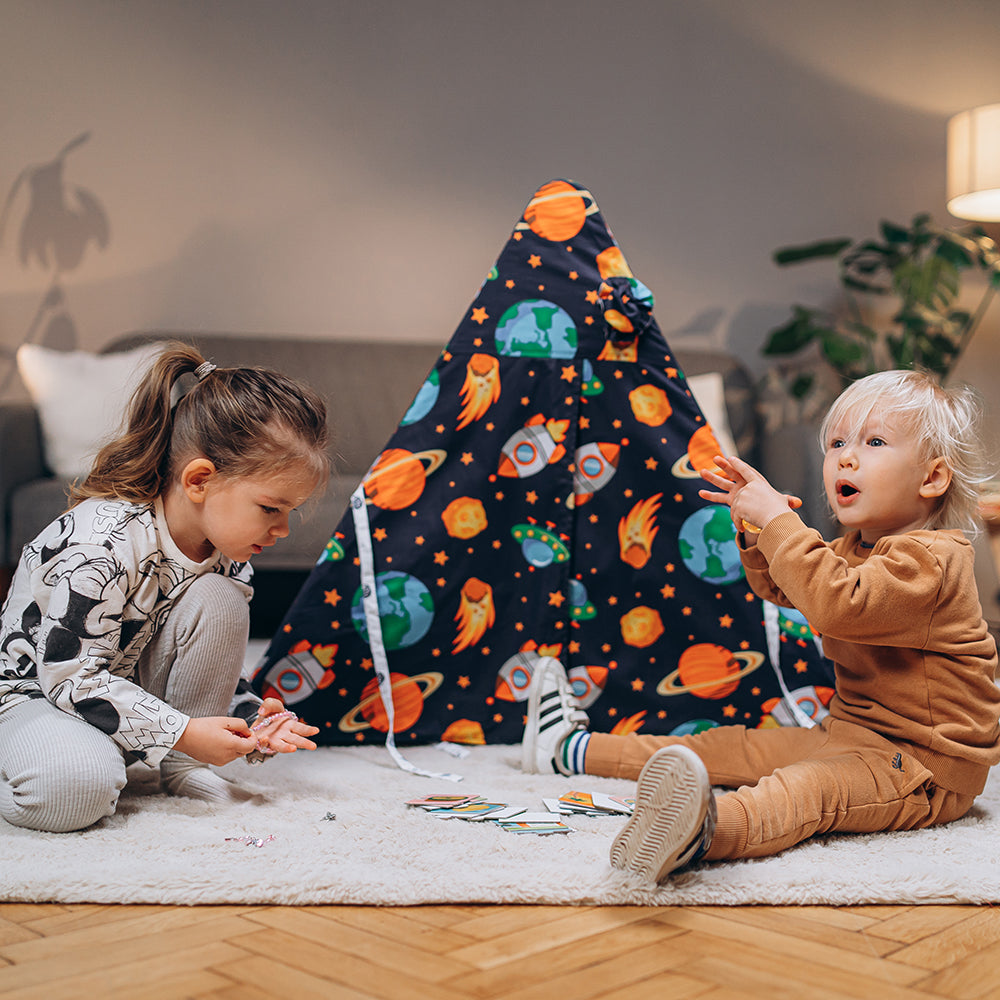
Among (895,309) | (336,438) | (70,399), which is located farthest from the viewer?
(895,309)

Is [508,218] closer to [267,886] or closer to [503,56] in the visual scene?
[503,56]

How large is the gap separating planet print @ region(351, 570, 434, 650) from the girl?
19cm

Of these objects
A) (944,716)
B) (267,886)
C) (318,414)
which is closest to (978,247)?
(944,716)

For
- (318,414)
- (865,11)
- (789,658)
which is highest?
(865,11)

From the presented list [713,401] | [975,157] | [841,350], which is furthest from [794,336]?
[975,157]

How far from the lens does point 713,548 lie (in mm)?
1350

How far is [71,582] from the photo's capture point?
999 mm

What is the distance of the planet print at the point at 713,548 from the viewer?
135 centimetres

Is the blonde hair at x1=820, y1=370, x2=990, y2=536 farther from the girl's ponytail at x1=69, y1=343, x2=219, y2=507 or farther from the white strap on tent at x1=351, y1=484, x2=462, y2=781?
the girl's ponytail at x1=69, y1=343, x2=219, y2=507

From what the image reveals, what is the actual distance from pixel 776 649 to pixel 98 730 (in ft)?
2.89

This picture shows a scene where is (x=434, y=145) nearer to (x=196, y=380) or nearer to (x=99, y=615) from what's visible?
(x=196, y=380)

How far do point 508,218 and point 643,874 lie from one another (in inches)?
95.1

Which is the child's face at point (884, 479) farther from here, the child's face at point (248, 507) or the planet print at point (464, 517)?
the child's face at point (248, 507)

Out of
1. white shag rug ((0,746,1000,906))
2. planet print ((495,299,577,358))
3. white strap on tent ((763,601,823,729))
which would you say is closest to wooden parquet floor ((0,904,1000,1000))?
white shag rug ((0,746,1000,906))
